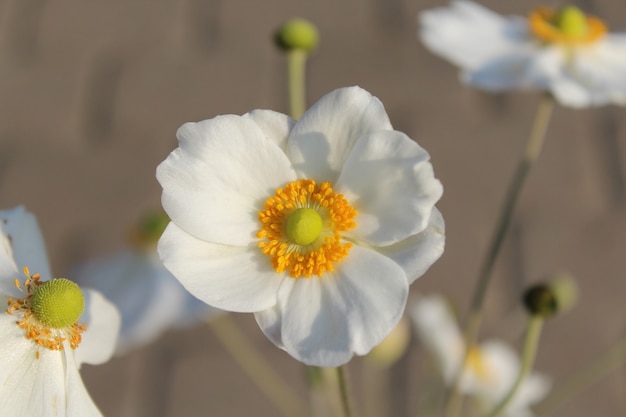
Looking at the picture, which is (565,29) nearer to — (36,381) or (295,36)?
(295,36)

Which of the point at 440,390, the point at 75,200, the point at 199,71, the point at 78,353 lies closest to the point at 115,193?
the point at 75,200

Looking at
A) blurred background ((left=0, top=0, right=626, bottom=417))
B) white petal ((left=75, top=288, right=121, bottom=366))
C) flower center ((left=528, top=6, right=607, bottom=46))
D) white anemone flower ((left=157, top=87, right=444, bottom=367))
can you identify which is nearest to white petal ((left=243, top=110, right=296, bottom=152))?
white anemone flower ((left=157, top=87, right=444, bottom=367))

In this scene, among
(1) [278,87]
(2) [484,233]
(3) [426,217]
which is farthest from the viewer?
(1) [278,87]

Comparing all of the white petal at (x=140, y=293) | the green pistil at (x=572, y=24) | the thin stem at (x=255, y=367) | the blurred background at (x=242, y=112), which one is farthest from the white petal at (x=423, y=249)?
the blurred background at (x=242, y=112)

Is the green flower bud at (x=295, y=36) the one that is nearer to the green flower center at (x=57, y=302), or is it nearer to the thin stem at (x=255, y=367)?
the green flower center at (x=57, y=302)

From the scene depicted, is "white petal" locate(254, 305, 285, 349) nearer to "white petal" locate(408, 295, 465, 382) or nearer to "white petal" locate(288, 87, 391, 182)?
"white petal" locate(288, 87, 391, 182)

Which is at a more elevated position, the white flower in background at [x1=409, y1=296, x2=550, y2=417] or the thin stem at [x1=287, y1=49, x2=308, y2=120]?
the thin stem at [x1=287, y1=49, x2=308, y2=120]

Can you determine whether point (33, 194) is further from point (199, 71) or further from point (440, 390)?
point (440, 390)
